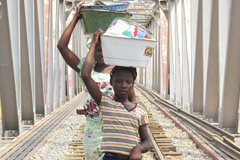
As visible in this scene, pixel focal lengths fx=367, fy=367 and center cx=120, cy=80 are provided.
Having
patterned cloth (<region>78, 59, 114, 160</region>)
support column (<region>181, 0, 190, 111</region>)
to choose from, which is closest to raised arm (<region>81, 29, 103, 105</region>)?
patterned cloth (<region>78, 59, 114, 160</region>)

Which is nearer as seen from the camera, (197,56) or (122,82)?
(122,82)

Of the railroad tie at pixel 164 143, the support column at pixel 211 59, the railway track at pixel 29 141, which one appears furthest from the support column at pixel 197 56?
the railway track at pixel 29 141

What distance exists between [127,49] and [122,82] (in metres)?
0.22

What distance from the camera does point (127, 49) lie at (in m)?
2.45

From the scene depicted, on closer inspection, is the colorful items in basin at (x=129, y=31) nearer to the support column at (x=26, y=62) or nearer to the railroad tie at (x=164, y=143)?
the railroad tie at (x=164, y=143)

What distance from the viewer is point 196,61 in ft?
40.0

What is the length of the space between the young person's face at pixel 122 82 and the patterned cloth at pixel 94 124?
14.9 inches

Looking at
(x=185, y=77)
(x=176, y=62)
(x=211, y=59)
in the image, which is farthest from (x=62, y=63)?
(x=211, y=59)

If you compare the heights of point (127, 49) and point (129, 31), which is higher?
point (129, 31)

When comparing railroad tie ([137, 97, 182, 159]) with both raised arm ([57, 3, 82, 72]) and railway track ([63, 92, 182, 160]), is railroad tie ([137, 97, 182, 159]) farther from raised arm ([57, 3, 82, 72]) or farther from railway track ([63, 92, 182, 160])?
raised arm ([57, 3, 82, 72])

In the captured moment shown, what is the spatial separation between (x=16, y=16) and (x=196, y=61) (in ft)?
20.8

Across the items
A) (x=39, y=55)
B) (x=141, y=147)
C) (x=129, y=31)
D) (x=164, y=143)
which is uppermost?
(x=129, y=31)

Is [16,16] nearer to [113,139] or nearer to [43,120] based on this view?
[43,120]

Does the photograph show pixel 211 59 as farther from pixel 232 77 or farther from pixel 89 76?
pixel 89 76
